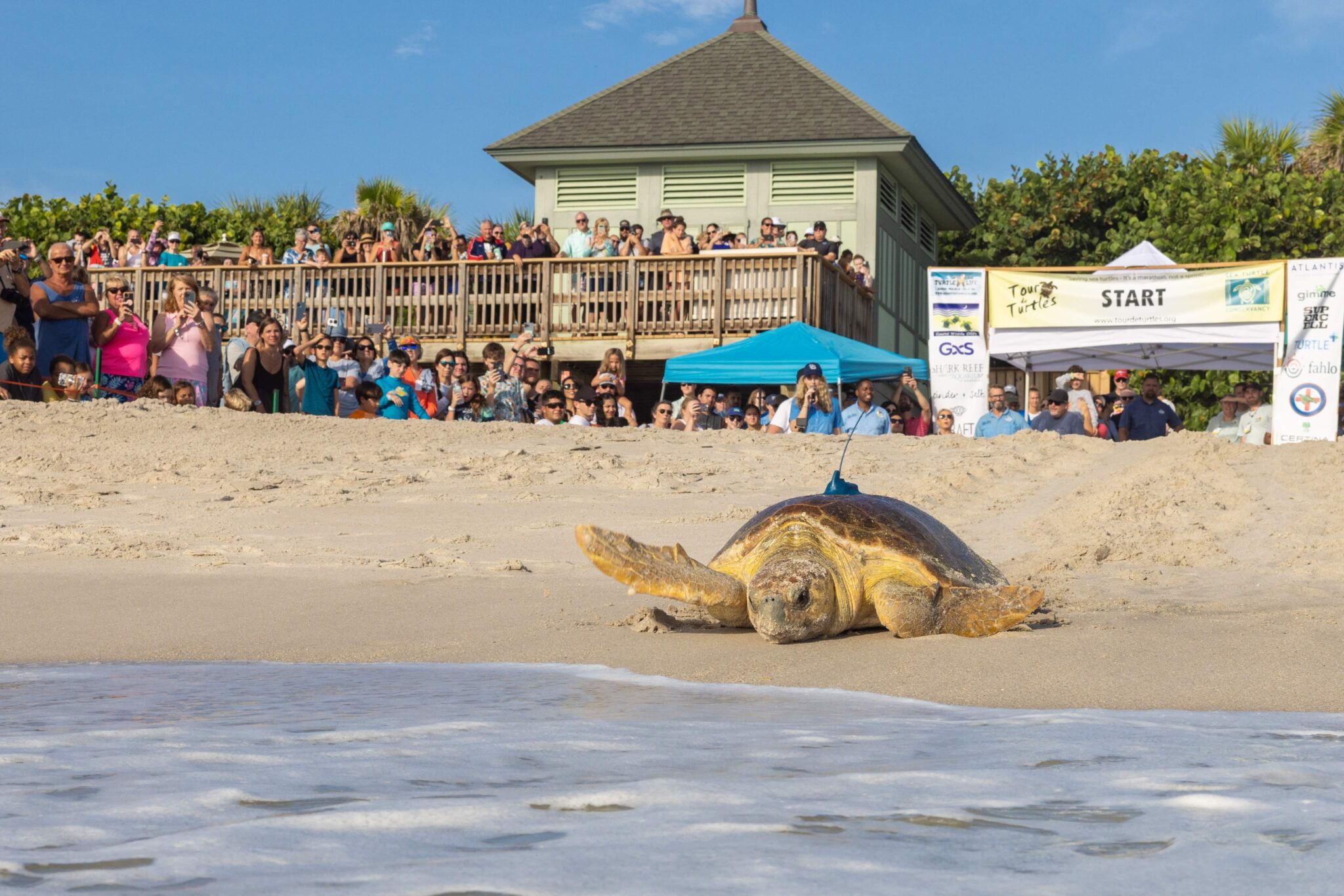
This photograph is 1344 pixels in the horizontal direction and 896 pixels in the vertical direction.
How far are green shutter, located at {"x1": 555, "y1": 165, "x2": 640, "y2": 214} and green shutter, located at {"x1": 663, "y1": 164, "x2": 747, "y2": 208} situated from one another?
0.51 metres

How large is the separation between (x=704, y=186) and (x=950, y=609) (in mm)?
16702

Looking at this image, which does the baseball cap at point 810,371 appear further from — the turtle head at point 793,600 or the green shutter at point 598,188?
the green shutter at point 598,188

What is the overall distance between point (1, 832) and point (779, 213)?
1953cm

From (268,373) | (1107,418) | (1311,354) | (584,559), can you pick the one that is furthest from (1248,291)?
(268,373)

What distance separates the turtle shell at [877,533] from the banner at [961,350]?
7838 millimetres

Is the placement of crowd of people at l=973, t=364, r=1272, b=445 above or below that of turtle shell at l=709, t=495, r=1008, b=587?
above

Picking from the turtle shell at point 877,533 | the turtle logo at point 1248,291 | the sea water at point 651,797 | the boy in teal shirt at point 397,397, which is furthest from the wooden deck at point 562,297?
the sea water at point 651,797

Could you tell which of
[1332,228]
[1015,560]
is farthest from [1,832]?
[1332,228]

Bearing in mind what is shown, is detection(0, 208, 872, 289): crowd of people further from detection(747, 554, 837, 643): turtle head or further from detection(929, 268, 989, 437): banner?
detection(747, 554, 837, 643): turtle head

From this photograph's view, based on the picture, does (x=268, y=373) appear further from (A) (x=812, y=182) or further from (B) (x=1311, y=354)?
(A) (x=812, y=182)

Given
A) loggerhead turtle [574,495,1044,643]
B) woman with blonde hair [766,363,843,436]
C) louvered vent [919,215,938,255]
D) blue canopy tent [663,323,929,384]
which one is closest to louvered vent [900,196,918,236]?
louvered vent [919,215,938,255]

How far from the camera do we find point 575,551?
747 cm

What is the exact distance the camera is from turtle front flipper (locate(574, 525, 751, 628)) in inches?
199

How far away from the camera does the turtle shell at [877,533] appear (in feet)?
17.1
